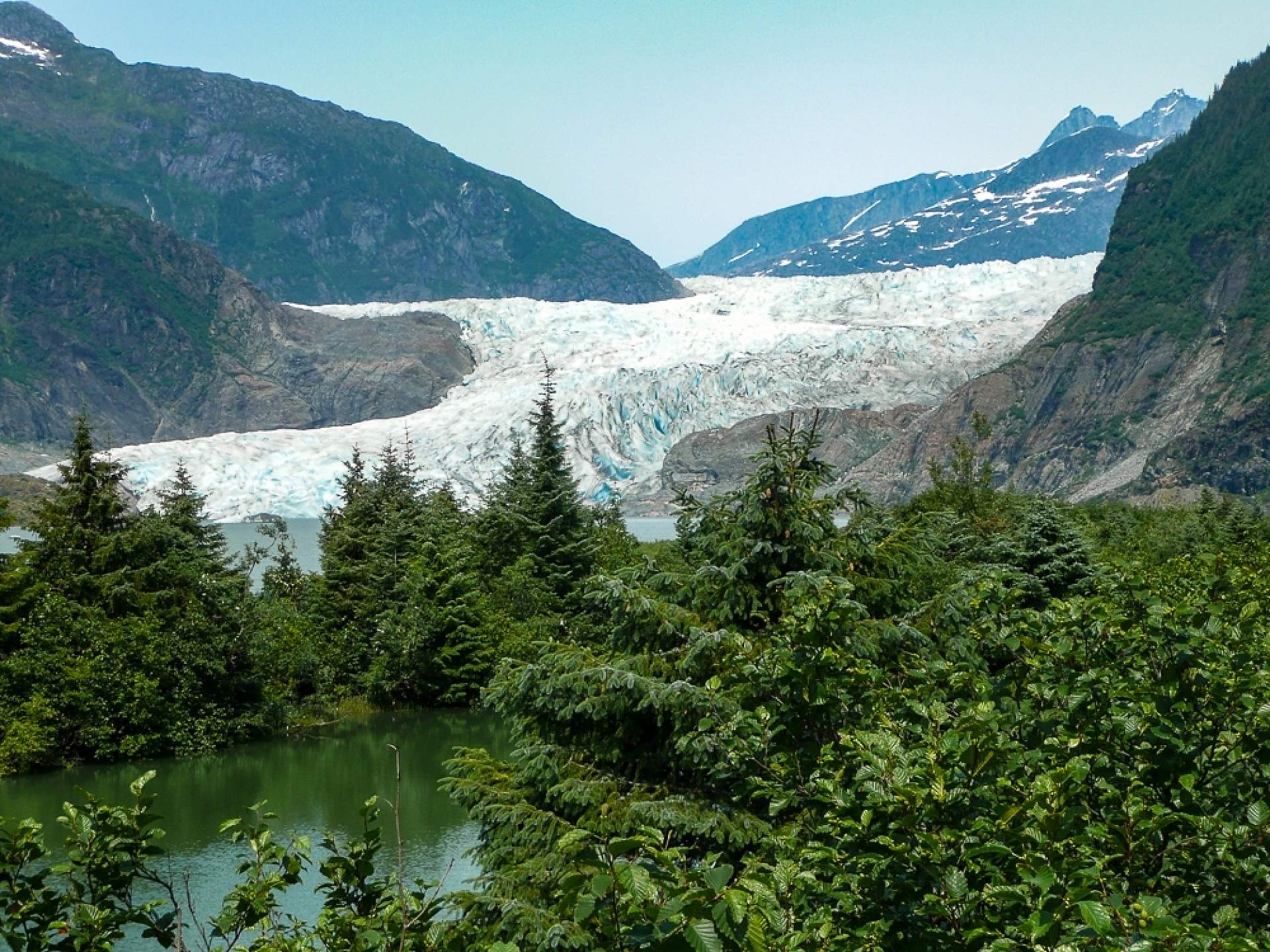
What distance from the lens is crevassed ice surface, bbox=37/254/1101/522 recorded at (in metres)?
80.4

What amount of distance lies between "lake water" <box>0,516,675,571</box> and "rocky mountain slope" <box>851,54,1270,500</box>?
20.2m

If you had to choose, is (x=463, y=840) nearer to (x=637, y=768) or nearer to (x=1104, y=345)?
(x=637, y=768)

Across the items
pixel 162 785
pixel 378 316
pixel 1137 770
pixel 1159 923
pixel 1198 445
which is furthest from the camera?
pixel 378 316

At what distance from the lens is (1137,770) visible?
4.09m

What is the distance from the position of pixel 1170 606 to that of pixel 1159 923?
2126 millimetres

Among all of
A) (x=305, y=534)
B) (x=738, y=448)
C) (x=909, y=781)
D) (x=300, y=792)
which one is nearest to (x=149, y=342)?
(x=738, y=448)

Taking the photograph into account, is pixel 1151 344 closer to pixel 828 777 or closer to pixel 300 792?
pixel 300 792

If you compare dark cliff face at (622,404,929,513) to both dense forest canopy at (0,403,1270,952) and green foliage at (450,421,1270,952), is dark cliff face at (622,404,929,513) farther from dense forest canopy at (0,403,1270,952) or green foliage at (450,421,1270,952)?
green foliage at (450,421,1270,952)

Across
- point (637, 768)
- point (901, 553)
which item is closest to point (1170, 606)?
point (637, 768)

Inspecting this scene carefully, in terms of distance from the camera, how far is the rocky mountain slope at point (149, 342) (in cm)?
14362

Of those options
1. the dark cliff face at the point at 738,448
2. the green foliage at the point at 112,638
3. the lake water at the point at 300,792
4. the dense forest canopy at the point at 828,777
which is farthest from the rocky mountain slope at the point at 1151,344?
the dense forest canopy at the point at 828,777

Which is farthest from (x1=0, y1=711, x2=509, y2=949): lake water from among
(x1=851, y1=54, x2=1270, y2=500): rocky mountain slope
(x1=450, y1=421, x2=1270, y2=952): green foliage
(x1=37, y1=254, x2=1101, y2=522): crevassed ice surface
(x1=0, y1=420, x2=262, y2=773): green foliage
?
(x1=851, y1=54, x2=1270, y2=500): rocky mountain slope

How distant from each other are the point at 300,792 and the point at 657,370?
7471 centimetres

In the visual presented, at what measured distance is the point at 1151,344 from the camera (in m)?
101
